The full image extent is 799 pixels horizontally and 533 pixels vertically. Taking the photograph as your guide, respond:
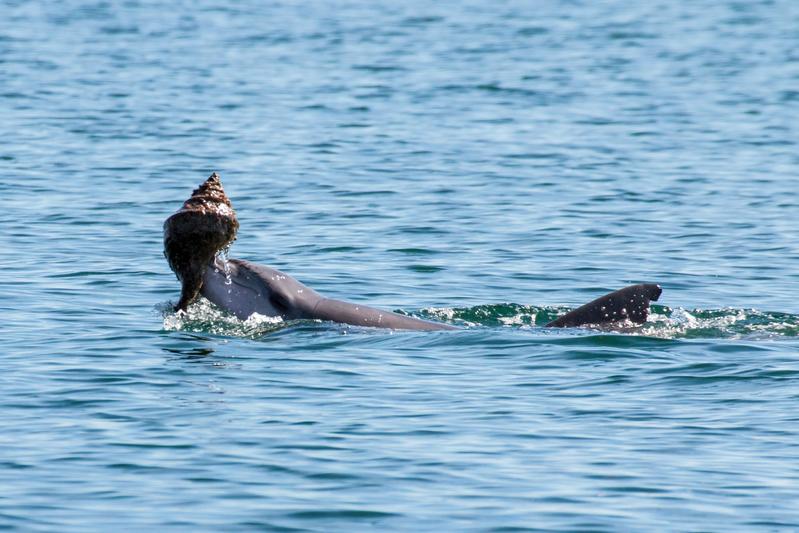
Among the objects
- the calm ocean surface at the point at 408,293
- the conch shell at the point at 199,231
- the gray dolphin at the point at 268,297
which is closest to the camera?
the calm ocean surface at the point at 408,293

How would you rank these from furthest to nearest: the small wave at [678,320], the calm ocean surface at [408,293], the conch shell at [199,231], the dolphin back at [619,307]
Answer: the small wave at [678,320] < the dolphin back at [619,307] < the conch shell at [199,231] < the calm ocean surface at [408,293]

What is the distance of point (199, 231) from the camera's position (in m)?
13.9

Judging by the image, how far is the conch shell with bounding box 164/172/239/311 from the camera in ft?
45.5

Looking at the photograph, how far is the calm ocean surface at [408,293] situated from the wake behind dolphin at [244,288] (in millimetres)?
215

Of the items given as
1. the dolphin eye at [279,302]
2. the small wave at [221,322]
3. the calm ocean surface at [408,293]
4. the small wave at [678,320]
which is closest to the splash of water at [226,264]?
the small wave at [221,322]

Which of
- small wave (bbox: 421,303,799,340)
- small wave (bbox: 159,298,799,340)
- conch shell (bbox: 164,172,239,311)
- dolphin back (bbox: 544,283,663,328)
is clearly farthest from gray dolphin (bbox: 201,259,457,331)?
dolphin back (bbox: 544,283,663,328)

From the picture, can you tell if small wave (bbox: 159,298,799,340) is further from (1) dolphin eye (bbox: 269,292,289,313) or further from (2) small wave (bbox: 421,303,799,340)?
(1) dolphin eye (bbox: 269,292,289,313)

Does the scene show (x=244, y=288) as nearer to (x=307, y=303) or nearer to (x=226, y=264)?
(x=226, y=264)

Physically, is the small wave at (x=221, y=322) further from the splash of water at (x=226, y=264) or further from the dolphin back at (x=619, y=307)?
the dolphin back at (x=619, y=307)

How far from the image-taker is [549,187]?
83.3 feet

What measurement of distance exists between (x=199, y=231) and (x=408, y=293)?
4.46 meters

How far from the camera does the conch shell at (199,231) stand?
13.9 m

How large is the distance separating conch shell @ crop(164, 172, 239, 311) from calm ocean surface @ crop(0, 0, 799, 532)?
2.84 feet

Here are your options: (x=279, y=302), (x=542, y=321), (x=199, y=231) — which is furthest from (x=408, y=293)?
(x=199, y=231)
